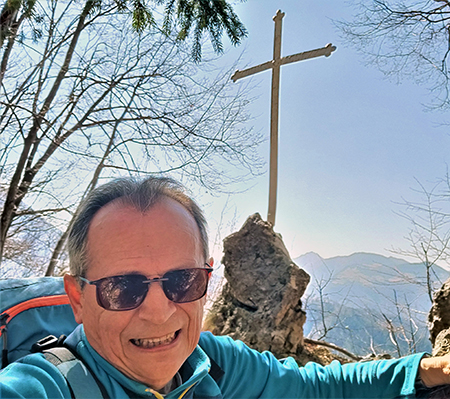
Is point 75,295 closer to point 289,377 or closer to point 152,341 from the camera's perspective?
point 152,341

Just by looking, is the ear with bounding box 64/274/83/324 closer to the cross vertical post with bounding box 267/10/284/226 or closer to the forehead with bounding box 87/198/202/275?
the forehead with bounding box 87/198/202/275

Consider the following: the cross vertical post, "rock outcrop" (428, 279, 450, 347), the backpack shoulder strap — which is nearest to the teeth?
the backpack shoulder strap

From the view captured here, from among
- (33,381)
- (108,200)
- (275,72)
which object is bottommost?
(33,381)

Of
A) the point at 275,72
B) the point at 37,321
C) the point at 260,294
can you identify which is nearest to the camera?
the point at 37,321

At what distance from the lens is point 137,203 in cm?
94

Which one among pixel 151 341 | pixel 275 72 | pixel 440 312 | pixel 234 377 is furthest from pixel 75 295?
pixel 275 72

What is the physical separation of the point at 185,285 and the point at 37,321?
0.47 metres

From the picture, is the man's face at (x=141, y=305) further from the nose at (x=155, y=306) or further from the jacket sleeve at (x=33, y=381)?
the jacket sleeve at (x=33, y=381)

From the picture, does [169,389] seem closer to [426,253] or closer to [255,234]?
[255,234]

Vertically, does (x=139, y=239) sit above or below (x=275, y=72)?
below

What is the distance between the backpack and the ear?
6 centimetres

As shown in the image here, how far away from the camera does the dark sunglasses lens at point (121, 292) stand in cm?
86

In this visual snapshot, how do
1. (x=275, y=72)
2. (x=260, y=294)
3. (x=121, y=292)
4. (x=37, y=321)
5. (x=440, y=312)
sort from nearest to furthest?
1. (x=121, y=292)
2. (x=37, y=321)
3. (x=440, y=312)
4. (x=260, y=294)
5. (x=275, y=72)

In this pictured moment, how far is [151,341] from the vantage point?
0.89 meters
